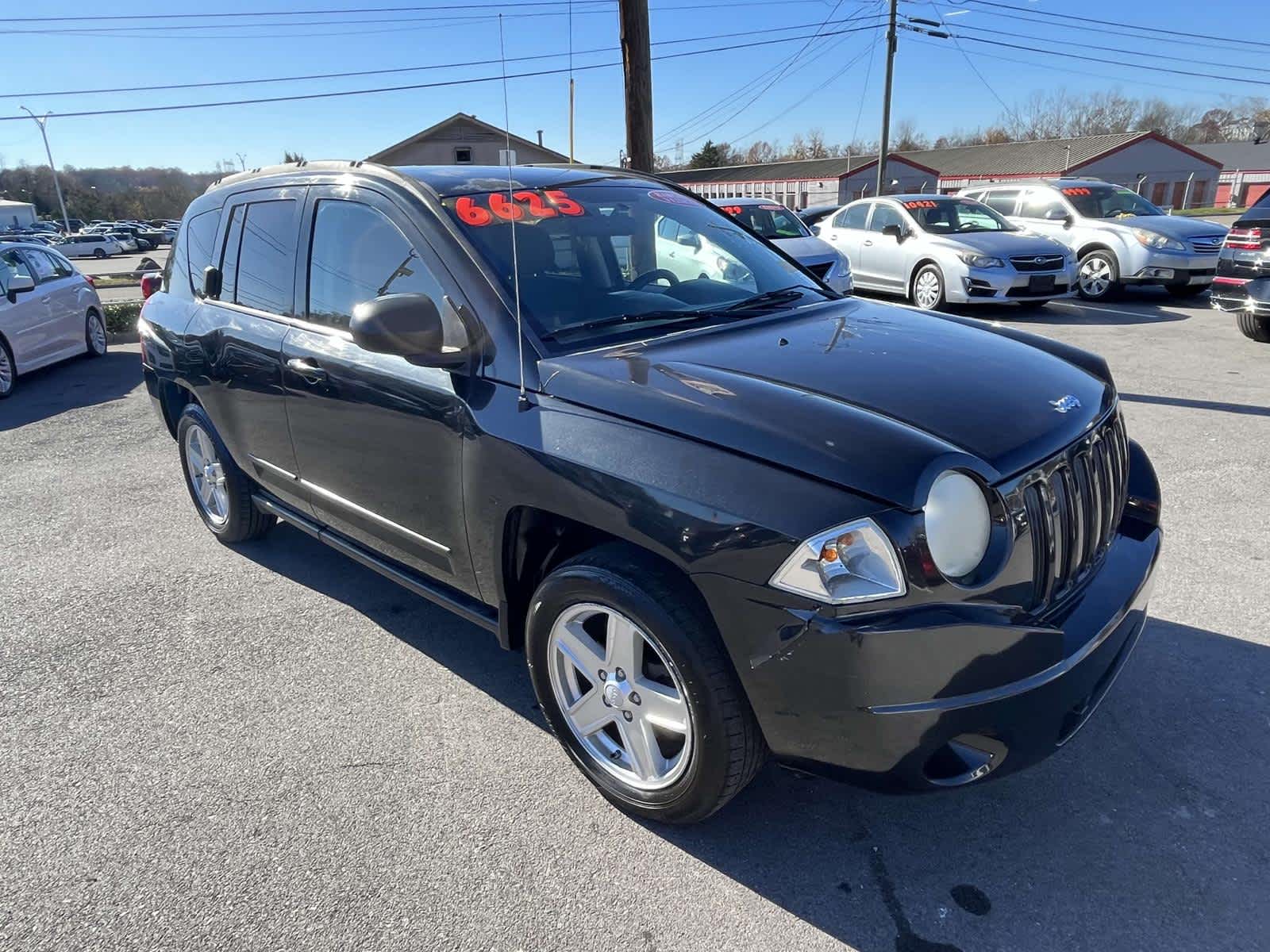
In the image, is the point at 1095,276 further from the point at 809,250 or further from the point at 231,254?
the point at 231,254

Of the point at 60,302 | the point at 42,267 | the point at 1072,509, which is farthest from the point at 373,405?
the point at 42,267

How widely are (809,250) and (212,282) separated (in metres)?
8.40

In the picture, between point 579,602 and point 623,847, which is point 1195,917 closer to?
point 623,847

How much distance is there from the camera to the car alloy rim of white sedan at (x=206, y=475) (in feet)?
15.1

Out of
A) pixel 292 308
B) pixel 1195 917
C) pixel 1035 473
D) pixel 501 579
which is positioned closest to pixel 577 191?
pixel 292 308

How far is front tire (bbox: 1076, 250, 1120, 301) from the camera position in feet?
40.9

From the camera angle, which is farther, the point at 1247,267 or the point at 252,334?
the point at 1247,267

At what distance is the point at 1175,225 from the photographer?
12211mm

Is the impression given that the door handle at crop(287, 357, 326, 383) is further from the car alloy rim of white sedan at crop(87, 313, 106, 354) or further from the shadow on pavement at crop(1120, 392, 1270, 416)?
the car alloy rim of white sedan at crop(87, 313, 106, 354)

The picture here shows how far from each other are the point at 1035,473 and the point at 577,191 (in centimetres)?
209

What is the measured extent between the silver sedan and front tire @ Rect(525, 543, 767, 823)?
10054 mm

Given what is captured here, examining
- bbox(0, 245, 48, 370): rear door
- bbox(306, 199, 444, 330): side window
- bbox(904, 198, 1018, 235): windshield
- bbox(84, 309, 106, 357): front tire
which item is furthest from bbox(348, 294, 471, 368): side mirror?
bbox(904, 198, 1018, 235): windshield

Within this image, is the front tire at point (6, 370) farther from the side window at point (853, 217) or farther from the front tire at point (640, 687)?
the side window at point (853, 217)

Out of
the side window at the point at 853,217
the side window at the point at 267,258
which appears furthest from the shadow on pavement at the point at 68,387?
the side window at the point at 853,217
